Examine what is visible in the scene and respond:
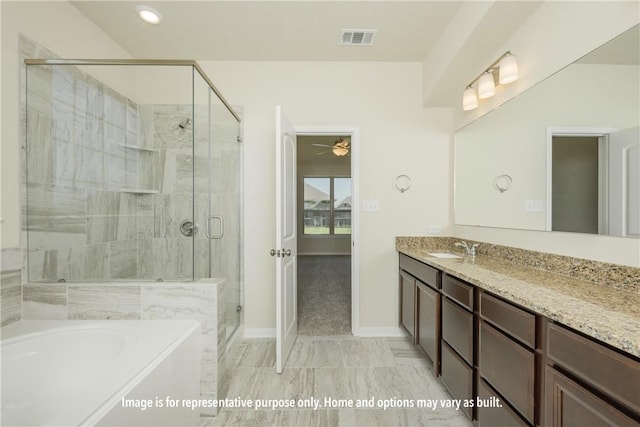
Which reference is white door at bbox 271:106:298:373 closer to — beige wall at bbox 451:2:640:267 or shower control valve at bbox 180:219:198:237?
shower control valve at bbox 180:219:198:237

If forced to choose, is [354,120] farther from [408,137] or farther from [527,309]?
[527,309]

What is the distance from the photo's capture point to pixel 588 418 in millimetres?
832

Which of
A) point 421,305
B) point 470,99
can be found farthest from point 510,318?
point 470,99

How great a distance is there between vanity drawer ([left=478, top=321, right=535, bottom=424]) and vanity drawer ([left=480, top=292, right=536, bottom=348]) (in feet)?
0.13

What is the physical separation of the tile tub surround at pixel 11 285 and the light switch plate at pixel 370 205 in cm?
251

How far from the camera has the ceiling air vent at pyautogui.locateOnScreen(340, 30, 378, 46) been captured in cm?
224

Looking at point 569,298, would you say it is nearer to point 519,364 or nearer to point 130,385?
point 519,364

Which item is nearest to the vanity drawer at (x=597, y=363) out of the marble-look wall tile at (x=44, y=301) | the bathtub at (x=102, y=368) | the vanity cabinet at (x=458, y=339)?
the vanity cabinet at (x=458, y=339)

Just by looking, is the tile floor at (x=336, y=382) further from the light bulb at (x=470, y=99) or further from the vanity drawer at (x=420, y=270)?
the light bulb at (x=470, y=99)

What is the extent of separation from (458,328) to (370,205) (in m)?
1.40

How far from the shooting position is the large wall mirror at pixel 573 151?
1.17m

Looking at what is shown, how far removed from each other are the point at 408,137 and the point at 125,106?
2.60 meters

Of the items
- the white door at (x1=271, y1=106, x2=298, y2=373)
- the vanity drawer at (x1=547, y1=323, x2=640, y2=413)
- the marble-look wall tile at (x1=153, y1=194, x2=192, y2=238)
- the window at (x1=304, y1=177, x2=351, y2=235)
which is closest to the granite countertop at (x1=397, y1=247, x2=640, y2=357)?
the vanity drawer at (x1=547, y1=323, x2=640, y2=413)

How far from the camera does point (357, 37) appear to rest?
7.58 ft
